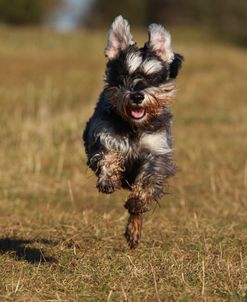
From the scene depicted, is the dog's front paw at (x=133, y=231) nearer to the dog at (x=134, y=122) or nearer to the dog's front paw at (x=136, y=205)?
the dog at (x=134, y=122)

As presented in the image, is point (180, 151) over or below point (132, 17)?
below

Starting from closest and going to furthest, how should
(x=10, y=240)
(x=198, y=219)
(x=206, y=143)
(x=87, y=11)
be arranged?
(x=10, y=240)
(x=198, y=219)
(x=206, y=143)
(x=87, y=11)

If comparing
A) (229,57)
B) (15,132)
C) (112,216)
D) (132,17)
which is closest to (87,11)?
(132,17)

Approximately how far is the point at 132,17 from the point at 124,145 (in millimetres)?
92296

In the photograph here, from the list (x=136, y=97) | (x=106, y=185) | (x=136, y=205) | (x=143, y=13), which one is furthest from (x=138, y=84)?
(x=143, y=13)

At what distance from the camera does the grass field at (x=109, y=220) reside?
5969mm

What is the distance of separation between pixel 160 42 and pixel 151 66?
1.49ft

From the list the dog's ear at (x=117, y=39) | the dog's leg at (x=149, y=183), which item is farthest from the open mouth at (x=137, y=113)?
the dog's ear at (x=117, y=39)

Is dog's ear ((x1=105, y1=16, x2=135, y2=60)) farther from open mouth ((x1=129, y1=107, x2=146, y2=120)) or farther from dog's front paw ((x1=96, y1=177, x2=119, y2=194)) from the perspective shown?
dog's front paw ((x1=96, y1=177, x2=119, y2=194))

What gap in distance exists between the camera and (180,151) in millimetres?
16141

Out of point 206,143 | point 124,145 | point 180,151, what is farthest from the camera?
point 206,143

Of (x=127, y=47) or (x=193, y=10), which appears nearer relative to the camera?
(x=127, y=47)

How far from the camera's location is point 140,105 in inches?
258

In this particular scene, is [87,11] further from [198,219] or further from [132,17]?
[198,219]
